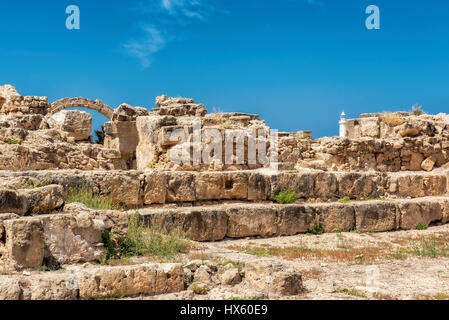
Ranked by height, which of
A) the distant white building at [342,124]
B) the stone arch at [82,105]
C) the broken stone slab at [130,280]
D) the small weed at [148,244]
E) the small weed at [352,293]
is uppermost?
the stone arch at [82,105]

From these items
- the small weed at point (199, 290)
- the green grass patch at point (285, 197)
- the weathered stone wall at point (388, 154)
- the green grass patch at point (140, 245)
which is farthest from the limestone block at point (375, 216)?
the small weed at point (199, 290)

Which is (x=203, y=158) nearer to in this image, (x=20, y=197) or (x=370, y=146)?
(x=20, y=197)

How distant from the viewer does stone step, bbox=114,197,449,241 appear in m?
7.85

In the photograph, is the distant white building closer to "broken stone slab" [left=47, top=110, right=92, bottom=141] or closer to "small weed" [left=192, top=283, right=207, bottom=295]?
"broken stone slab" [left=47, top=110, right=92, bottom=141]

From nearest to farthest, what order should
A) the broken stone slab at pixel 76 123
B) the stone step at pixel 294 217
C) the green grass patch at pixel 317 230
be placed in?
the stone step at pixel 294 217
the green grass patch at pixel 317 230
the broken stone slab at pixel 76 123

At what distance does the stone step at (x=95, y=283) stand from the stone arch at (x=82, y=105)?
18.1 metres

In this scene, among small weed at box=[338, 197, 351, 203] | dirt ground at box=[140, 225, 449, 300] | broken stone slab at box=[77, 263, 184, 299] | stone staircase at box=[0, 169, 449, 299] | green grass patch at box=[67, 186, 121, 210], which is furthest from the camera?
small weed at box=[338, 197, 351, 203]

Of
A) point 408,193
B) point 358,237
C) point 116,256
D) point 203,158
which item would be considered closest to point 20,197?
point 116,256

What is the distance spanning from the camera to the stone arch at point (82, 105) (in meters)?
21.2

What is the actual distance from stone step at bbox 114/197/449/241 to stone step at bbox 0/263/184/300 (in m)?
2.90

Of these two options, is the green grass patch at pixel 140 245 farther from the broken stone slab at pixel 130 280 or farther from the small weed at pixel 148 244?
the broken stone slab at pixel 130 280

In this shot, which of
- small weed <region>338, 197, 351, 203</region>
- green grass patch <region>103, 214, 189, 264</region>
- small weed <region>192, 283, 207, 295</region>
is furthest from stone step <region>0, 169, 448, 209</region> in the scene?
small weed <region>192, 283, 207, 295</region>

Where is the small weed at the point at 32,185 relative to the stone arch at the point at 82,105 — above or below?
below

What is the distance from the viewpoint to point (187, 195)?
8398mm
